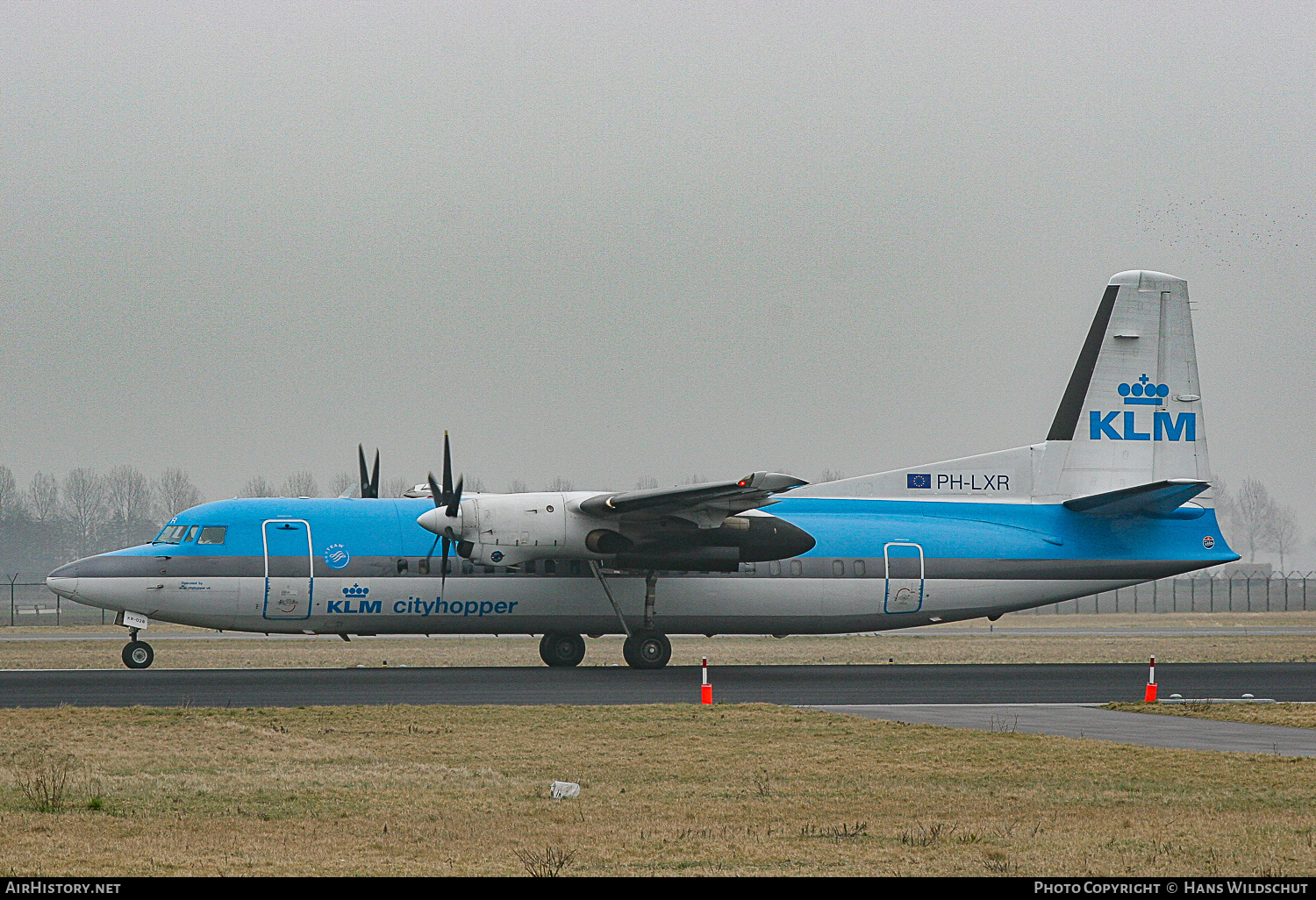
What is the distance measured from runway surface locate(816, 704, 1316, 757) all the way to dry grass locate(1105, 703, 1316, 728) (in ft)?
1.34

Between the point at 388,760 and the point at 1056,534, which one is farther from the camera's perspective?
the point at 1056,534

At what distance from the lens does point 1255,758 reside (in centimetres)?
1401

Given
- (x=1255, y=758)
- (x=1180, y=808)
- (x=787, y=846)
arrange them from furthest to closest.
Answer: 1. (x=1255, y=758)
2. (x=1180, y=808)
3. (x=787, y=846)

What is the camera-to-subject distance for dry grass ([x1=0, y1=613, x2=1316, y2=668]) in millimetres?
32188

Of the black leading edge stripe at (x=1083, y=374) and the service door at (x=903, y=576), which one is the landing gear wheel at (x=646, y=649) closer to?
the service door at (x=903, y=576)

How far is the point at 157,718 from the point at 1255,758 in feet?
44.2

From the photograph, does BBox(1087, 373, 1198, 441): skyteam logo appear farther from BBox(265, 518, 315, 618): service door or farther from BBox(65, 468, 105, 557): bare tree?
BBox(65, 468, 105, 557): bare tree

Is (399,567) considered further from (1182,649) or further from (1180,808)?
(1182,649)

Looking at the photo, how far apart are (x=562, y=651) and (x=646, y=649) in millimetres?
1940

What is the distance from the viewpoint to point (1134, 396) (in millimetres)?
29406

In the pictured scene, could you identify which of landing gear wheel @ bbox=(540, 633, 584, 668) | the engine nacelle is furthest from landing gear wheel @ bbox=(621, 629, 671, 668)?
the engine nacelle

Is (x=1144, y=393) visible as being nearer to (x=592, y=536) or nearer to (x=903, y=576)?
(x=903, y=576)

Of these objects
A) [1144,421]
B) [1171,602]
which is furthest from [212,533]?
[1171,602]
